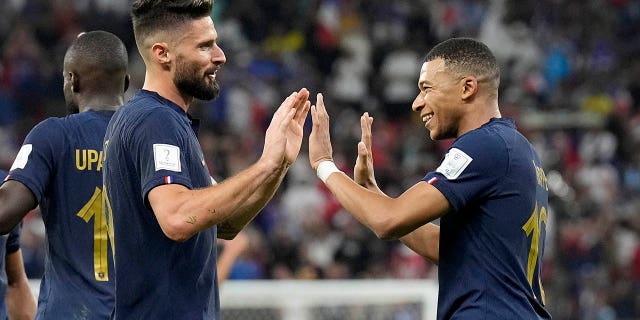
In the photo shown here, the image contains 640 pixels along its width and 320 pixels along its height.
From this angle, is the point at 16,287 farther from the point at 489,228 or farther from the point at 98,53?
the point at 489,228

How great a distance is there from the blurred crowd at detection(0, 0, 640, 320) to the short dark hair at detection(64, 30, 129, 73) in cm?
642

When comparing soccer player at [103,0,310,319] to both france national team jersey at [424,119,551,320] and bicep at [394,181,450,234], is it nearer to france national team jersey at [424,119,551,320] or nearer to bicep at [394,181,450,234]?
bicep at [394,181,450,234]

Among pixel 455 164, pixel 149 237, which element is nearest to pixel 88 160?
pixel 149 237

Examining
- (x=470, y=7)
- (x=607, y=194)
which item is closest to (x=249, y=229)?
(x=607, y=194)

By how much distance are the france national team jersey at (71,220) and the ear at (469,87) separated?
5.62ft

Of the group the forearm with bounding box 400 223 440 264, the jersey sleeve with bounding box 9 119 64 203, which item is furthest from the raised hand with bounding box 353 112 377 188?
the jersey sleeve with bounding box 9 119 64 203

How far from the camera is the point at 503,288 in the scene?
4746 millimetres

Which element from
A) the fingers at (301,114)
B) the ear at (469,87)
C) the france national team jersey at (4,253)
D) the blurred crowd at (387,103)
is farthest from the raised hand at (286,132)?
the blurred crowd at (387,103)

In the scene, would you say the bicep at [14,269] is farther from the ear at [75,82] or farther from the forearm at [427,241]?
the forearm at [427,241]

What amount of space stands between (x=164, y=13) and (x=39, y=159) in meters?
1.04

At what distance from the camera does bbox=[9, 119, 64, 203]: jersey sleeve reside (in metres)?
5.18

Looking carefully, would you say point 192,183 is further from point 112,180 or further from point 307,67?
point 307,67

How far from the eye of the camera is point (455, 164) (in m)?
4.76

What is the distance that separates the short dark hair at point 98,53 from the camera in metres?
5.61
